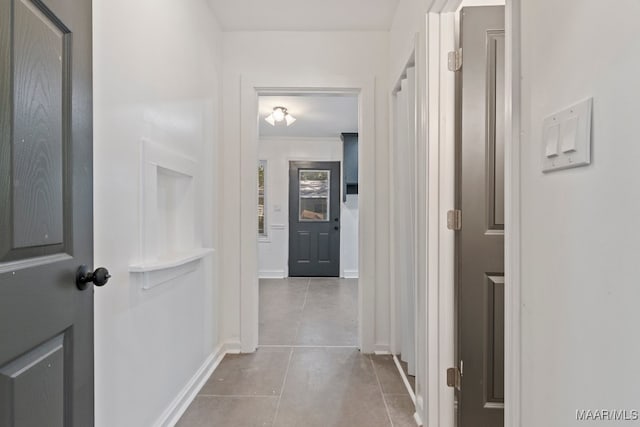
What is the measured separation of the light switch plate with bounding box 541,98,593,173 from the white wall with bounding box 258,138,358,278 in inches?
199

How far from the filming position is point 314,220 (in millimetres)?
5895

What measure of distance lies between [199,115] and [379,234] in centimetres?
160

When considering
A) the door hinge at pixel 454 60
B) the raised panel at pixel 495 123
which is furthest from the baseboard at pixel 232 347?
the door hinge at pixel 454 60

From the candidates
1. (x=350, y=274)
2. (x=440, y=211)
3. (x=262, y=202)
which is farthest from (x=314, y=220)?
(x=440, y=211)

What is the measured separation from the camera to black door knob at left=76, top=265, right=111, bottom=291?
3.08ft

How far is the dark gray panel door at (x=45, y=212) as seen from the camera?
71 cm

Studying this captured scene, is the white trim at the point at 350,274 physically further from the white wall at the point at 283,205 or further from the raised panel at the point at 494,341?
the raised panel at the point at 494,341

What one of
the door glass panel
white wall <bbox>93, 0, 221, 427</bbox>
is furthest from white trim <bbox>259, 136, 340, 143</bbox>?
white wall <bbox>93, 0, 221, 427</bbox>

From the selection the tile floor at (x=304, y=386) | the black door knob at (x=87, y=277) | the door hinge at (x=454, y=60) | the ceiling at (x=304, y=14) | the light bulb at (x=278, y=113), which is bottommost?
the tile floor at (x=304, y=386)

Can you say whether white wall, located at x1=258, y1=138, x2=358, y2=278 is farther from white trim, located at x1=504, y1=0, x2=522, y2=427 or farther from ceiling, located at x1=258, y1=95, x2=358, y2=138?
white trim, located at x1=504, y1=0, x2=522, y2=427

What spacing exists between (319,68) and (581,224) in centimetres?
238

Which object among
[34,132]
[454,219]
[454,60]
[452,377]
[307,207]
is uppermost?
[454,60]

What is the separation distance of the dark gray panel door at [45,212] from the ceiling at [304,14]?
160cm

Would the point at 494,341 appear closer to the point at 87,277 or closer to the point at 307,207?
the point at 87,277
